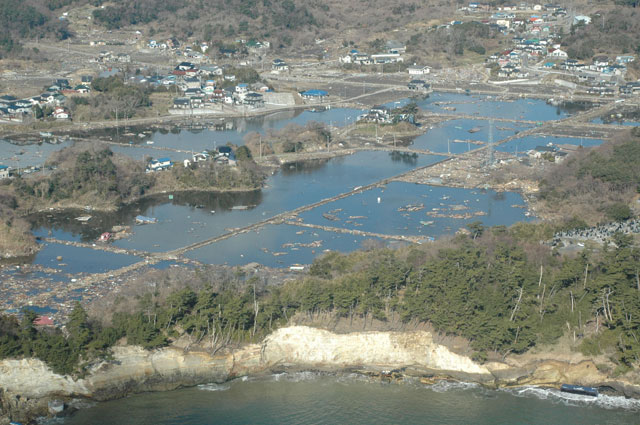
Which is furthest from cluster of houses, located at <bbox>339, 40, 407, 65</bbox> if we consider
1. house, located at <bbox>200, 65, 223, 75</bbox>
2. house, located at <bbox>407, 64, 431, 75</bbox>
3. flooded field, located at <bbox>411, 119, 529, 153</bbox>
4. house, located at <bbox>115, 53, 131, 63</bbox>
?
flooded field, located at <bbox>411, 119, 529, 153</bbox>

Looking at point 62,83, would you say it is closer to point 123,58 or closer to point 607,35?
point 123,58

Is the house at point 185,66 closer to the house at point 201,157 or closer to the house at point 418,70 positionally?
the house at point 418,70

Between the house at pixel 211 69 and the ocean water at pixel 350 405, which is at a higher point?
the house at pixel 211 69

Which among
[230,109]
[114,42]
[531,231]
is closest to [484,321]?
[531,231]

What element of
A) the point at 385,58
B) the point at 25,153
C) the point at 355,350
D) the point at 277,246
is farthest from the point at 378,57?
the point at 355,350

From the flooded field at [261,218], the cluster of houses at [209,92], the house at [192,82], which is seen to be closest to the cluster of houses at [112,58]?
the cluster of houses at [209,92]
